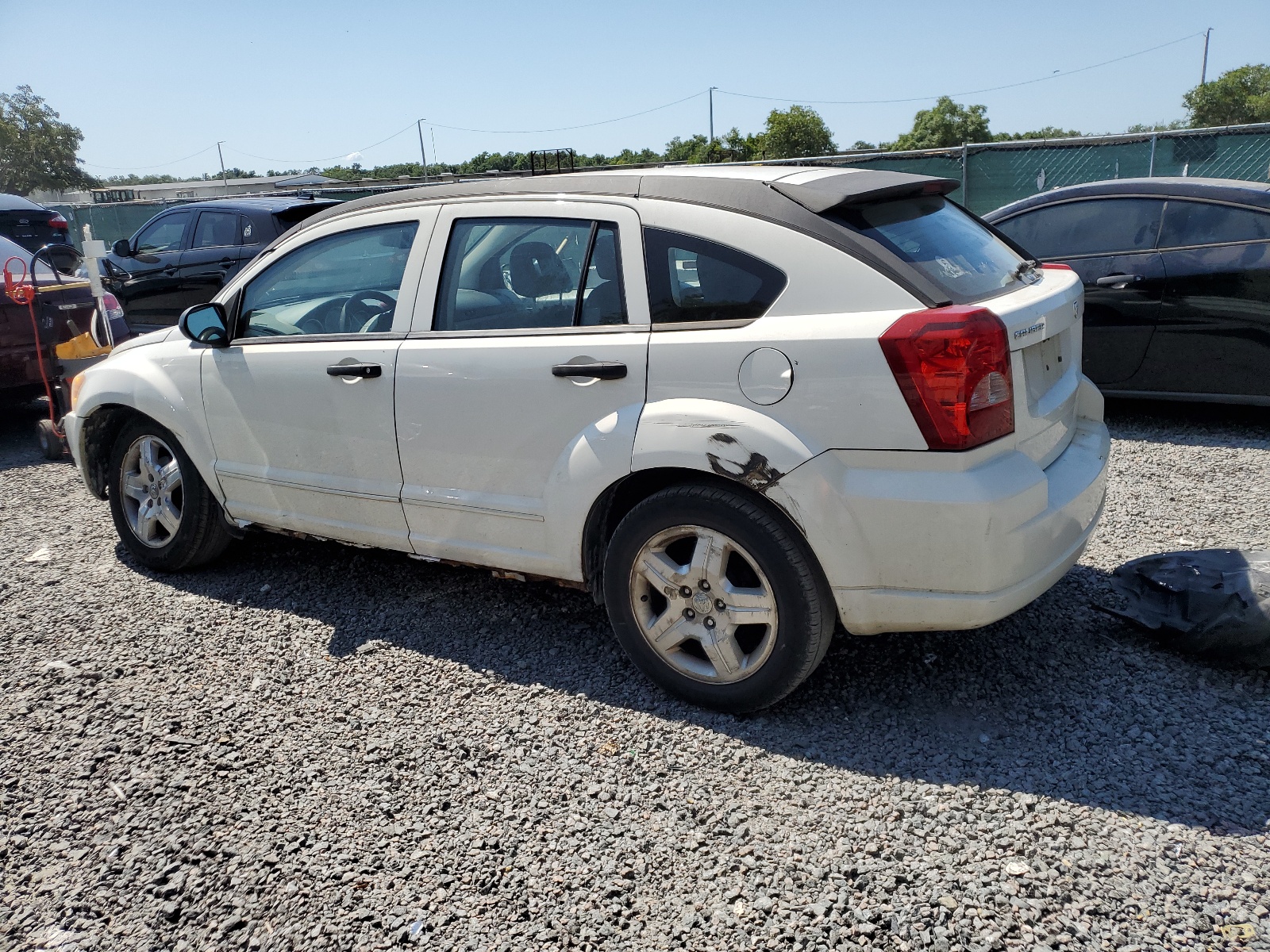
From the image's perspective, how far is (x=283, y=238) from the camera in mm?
4352

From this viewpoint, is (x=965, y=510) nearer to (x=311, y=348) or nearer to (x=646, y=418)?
(x=646, y=418)

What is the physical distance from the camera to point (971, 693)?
3.38m

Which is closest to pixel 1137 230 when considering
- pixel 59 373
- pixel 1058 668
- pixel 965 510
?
pixel 1058 668

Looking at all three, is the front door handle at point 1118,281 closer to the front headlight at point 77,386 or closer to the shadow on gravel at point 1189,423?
the shadow on gravel at point 1189,423

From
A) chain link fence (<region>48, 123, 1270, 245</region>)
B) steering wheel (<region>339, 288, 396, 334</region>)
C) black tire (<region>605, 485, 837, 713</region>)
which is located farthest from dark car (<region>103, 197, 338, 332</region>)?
black tire (<region>605, 485, 837, 713</region>)

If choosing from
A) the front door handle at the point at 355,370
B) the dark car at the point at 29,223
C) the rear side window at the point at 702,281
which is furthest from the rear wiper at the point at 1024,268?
the dark car at the point at 29,223

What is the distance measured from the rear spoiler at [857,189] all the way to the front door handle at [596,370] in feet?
2.62

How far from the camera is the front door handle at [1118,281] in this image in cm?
645

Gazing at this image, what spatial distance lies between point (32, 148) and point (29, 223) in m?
85.4

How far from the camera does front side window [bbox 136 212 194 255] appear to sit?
11.7 metres

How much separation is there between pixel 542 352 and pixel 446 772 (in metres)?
1.46

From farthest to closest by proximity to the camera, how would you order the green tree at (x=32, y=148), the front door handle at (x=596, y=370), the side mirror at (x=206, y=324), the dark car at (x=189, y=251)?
the green tree at (x=32, y=148), the dark car at (x=189, y=251), the side mirror at (x=206, y=324), the front door handle at (x=596, y=370)

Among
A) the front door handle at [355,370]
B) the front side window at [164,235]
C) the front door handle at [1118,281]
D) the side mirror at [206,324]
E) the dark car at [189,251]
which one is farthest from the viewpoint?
the front side window at [164,235]

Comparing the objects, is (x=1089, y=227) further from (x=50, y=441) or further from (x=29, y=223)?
(x=29, y=223)
